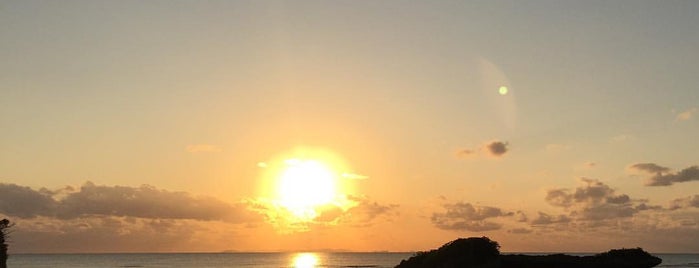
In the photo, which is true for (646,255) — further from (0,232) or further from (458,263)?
(0,232)

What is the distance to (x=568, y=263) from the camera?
316 ft

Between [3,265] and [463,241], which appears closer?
[3,265]

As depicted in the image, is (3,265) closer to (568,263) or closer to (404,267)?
(404,267)

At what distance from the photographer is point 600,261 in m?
104

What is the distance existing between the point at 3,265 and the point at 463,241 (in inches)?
1935

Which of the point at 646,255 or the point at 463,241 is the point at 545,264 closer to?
the point at 463,241

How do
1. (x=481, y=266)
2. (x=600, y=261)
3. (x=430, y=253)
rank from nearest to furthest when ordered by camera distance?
(x=481, y=266), (x=430, y=253), (x=600, y=261)

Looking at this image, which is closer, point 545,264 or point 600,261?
point 545,264

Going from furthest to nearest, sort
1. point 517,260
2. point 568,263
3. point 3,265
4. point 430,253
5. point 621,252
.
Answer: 1. point 621,252
2. point 568,263
3. point 517,260
4. point 430,253
5. point 3,265

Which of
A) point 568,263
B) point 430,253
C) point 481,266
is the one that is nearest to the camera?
point 481,266

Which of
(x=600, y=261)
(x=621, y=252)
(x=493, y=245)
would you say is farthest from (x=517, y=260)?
(x=621, y=252)

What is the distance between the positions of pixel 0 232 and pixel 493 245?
5260 cm

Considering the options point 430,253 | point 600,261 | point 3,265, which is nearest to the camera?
point 3,265

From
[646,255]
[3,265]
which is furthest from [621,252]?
[3,265]
